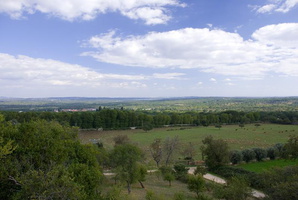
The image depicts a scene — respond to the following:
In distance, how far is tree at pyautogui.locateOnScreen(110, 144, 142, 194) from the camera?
78.5 feet

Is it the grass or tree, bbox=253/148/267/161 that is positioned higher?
tree, bbox=253/148/267/161

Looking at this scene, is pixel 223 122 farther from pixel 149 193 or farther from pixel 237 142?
pixel 149 193

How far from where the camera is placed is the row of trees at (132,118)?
256ft

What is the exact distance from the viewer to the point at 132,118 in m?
87.4

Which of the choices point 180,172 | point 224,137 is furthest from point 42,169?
point 224,137

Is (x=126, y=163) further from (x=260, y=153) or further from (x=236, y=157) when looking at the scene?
(x=260, y=153)

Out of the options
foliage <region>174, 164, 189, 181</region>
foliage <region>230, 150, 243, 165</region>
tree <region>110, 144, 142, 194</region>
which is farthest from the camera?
foliage <region>230, 150, 243, 165</region>

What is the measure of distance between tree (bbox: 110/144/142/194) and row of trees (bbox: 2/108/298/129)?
182 ft

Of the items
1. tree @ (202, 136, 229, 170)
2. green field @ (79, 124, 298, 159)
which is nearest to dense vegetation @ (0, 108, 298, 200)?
tree @ (202, 136, 229, 170)

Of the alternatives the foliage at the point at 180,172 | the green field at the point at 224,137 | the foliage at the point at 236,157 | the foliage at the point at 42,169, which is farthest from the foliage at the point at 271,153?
the foliage at the point at 42,169

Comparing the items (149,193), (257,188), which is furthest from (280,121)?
(149,193)

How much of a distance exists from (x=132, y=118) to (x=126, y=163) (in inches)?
2470

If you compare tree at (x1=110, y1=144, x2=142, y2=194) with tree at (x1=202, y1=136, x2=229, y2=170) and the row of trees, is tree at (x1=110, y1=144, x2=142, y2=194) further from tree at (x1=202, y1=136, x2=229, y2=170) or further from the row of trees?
the row of trees

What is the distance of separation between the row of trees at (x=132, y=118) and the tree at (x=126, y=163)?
55.4 meters
